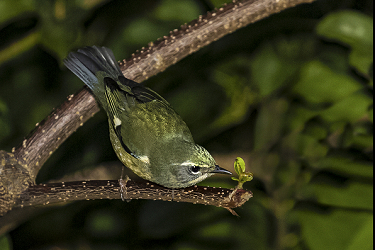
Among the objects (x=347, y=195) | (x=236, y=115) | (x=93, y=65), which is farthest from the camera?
(x=236, y=115)

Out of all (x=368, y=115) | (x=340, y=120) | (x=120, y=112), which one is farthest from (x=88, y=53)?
(x=368, y=115)

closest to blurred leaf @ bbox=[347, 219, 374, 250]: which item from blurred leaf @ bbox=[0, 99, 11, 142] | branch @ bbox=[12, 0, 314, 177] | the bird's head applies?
the bird's head

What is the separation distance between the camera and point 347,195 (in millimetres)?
1988

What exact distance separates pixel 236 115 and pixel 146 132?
755mm

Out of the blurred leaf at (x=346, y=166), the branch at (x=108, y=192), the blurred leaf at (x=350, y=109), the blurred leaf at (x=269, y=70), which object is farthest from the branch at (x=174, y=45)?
the blurred leaf at (x=346, y=166)

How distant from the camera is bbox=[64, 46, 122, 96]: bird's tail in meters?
1.70

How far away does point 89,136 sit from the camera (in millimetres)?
2326

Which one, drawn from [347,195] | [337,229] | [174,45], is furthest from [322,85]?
[174,45]

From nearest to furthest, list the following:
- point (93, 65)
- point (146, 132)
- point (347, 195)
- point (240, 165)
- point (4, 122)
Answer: point (240, 165) → point (146, 132) → point (93, 65) → point (4, 122) → point (347, 195)

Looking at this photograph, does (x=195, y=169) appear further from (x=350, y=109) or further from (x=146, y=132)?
(x=350, y=109)

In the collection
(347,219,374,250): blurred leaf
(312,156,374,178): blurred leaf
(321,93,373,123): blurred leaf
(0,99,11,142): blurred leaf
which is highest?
(321,93,373,123): blurred leaf

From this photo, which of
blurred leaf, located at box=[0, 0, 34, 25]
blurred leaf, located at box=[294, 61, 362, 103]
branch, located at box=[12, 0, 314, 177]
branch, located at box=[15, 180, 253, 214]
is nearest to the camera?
branch, located at box=[15, 180, 253, 214]

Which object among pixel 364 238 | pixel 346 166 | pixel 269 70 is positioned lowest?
pixel 364 238

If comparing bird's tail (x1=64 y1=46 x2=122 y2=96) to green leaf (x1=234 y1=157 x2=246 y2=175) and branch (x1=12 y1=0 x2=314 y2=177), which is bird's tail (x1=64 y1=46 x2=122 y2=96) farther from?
green leaf (x1=234 y1=157 x2=246 y2=175)
